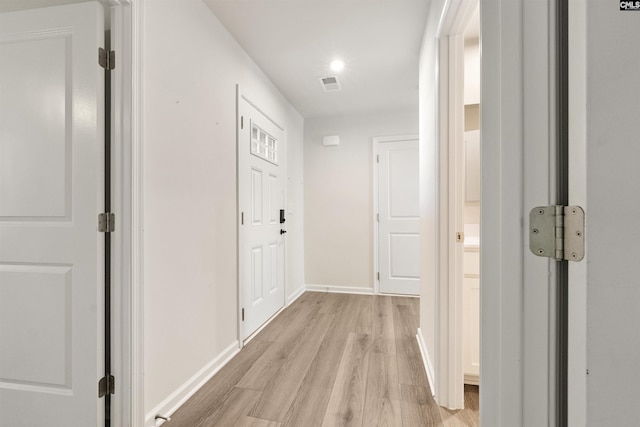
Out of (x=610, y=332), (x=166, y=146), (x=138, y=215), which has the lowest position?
(x=610, y=332)

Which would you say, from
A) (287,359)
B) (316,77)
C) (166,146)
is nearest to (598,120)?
(166,146)

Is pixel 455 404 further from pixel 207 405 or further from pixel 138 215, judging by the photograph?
pixel 138 215

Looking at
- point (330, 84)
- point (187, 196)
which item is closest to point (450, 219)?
point (187, 196)

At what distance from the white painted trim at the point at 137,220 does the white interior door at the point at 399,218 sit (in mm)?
3016

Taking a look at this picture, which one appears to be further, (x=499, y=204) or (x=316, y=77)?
(x=316, y=77)

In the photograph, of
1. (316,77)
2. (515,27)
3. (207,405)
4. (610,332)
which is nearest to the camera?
(610,332)

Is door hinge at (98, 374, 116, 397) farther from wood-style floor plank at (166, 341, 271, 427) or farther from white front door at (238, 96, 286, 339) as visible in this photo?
white front door at (238, 96, 286, 339)

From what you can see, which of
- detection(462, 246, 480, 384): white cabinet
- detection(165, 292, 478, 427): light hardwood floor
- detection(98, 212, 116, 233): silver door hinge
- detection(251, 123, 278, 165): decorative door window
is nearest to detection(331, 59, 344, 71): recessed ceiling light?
detection(251, 123, 278, 165): decorative door window

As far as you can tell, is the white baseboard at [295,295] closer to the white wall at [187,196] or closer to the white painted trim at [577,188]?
the white wall at [187,196]

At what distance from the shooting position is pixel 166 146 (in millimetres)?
1606

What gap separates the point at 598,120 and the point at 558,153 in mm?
103

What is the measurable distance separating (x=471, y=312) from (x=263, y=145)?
227cm

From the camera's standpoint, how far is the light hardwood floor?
154cm

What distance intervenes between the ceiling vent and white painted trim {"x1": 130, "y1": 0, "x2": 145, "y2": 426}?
6.28 ft
